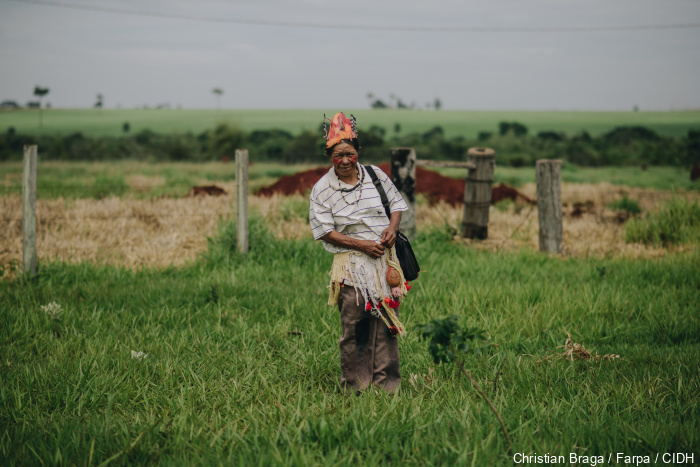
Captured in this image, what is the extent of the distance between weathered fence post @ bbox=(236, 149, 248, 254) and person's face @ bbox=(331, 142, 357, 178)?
4033 mm

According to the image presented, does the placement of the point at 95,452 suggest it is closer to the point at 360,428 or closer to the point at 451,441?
the point at 360,428

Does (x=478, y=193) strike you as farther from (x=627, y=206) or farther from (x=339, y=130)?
(x=339, y=130)

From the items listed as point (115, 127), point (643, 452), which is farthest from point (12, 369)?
point (115, 127)

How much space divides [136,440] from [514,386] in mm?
2281

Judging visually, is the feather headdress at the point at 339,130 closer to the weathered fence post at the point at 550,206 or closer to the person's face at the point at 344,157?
the person's face at the point at 344,157

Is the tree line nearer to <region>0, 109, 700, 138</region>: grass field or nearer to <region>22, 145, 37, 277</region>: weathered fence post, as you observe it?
<region>0, 109, 700, 138</region>: grass field

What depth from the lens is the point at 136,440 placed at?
9.16ft

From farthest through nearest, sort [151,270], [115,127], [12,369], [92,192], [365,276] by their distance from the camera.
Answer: [115,127] → [92,192] → [151,270] → [12,369] → [365,276]

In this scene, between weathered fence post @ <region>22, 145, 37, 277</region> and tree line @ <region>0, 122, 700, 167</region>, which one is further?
tree line @ <region>0, 122, 700, 167</region>

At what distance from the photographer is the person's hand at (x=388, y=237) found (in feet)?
11.6

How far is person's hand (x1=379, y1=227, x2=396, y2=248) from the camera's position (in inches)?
139

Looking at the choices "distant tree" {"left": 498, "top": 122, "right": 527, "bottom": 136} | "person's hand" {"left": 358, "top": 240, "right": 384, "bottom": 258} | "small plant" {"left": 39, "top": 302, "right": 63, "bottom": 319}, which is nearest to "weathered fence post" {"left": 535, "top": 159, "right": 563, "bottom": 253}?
"person's hand" {"left": 358, "top": 240, "right": 384, "bottom": 258}

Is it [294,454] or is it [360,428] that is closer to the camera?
[294,454]

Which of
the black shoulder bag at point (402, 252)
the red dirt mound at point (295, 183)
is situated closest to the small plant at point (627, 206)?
the red dirt mound at point (295, 183)
